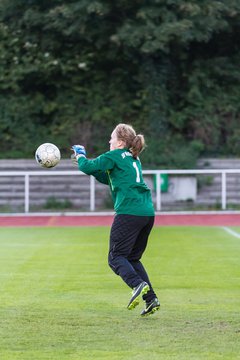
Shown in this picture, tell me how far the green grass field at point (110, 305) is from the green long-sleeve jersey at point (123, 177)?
3.54 ft

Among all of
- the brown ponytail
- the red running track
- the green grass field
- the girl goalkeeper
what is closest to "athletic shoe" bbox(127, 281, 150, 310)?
the girl goalkeeper

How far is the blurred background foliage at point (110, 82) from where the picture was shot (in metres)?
33.8

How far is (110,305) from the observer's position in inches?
403

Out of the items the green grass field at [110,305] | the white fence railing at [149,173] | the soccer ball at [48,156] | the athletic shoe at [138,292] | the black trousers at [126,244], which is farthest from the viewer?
the white fence railing at [149,173]

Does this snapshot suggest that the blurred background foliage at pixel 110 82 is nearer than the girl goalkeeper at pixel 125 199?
No

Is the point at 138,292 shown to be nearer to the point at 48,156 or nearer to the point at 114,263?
the point at 114,263

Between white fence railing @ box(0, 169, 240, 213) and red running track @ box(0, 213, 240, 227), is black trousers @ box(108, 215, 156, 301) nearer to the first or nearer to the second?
red running track @ box(0, 213, 240, 227)

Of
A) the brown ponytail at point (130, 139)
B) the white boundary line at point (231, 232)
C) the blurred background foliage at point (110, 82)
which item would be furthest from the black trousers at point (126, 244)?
the blurred background foliage at point (110, 82)

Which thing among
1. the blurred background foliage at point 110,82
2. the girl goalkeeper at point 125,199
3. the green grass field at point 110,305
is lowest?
the green grass field at point 110,305

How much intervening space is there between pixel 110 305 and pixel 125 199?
1.32 meters

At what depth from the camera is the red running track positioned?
25125 mm

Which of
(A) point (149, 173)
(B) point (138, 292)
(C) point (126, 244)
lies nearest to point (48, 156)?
(C) point (126, 244)

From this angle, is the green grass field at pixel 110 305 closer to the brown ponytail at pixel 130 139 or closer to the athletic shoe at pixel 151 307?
the athletic shoe at pixel 151 307

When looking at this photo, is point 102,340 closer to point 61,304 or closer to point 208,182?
point 61,304
